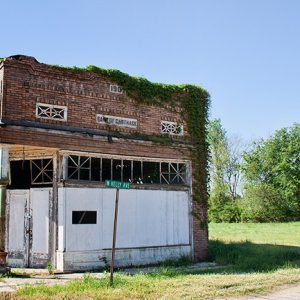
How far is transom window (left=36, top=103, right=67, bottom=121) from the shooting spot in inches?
506

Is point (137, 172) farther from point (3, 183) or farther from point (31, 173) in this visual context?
point (3, 183)

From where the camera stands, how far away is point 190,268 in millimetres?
13664

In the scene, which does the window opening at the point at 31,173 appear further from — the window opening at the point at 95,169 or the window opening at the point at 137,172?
the window opening at the point at 137,172

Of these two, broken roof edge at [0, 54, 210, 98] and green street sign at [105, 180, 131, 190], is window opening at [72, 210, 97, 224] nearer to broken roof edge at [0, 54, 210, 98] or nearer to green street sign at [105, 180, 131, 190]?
green street sign at [105, 180, 131, 190]

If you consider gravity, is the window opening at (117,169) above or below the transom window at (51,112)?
below

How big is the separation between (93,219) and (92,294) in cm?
471

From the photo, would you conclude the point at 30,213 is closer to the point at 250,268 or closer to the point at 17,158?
the point at 17,158

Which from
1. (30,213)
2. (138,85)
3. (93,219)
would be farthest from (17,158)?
(138,85)

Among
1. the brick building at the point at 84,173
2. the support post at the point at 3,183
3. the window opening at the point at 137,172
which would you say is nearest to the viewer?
the support post at the point at 3,183

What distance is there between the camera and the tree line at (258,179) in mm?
51219

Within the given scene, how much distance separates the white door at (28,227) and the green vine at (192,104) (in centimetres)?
429

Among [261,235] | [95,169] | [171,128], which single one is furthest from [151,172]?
[261,235]

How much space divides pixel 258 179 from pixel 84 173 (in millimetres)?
48877

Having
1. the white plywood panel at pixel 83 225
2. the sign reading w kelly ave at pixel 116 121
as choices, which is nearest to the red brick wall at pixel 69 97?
the sign reading w kelly ave at pixel 116 121
